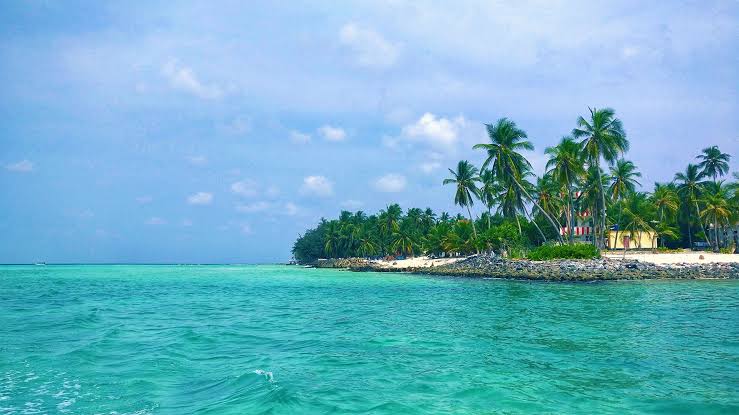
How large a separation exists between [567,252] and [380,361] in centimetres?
4358

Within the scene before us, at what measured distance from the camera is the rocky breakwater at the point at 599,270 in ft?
127

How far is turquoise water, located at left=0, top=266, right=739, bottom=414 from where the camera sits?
832 cm

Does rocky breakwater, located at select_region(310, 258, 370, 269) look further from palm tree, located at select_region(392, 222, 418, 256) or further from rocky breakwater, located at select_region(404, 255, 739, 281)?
rocky breakwater, located at select_region(404, 255, 739, 281)

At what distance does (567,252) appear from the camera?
50.3m

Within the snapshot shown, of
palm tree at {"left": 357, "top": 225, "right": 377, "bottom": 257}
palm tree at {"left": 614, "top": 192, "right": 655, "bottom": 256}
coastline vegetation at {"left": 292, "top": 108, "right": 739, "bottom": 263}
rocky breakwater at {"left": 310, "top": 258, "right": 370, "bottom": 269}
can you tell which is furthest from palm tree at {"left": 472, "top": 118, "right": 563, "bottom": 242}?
palm tree at {"left": 357, "top": 225, "right": 377, "bottom": 257}

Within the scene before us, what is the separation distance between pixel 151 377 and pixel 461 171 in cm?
5905

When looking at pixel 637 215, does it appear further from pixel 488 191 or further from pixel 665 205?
pixel 488 191

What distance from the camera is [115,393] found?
9.16m

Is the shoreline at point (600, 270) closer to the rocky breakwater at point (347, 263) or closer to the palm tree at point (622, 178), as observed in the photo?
the palm tree at point (622, 178)

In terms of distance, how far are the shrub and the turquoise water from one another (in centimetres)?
2770

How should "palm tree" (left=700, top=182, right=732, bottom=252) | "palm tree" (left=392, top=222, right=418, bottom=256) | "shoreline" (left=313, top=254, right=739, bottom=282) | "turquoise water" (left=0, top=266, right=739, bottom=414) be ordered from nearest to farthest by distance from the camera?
"turquoise water" (left=0, top=266, right=739, bottom=414) < "shoreline" (left=313, top=254, right=739, bottom=282) < "palm tree" (left=700, top=182, right=732, bottom=252) < "palm tree" (left=392, top=222, right=418, bottom=256)

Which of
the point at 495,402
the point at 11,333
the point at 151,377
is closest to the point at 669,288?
the point at 495,402

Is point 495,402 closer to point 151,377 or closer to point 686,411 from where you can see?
point 686,411

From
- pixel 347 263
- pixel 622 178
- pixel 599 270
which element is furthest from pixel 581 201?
pixel 347 263
